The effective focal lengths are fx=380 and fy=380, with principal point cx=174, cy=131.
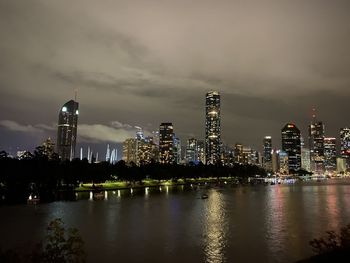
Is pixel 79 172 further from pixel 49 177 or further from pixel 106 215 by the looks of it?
pixel 106 215

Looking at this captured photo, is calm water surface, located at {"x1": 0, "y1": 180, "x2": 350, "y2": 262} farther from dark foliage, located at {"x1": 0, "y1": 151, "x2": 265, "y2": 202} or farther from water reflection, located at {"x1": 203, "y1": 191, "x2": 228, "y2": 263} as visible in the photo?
dark foliage, located at {"x1": 0, "y1": 151, "x2": 265, "y2": 202}

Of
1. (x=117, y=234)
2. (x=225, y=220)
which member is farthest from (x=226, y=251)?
(x=225, y=220)

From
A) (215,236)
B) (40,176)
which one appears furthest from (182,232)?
(40,176)

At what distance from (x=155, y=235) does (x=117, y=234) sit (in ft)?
15.9

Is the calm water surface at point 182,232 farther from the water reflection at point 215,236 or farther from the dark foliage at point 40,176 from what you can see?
the dark foliage at point 40,176

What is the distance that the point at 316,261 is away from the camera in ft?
67.2

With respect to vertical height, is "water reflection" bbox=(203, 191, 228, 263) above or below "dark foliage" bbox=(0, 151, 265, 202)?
below

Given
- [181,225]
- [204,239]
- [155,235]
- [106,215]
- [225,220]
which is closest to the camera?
[204,239]

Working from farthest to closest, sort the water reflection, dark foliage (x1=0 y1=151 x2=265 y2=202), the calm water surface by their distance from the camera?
1. dark foliage (x1=0 y1=151 x2=265 y2=202)
2. the calm water surface
3. the water reflection

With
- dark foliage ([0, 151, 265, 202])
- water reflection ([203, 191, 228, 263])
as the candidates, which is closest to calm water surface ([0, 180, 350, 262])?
water reflection ([203, 191, 228, 263])

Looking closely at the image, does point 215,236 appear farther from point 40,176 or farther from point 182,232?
point 40,176

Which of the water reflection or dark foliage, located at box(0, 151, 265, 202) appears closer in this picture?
the water reflection

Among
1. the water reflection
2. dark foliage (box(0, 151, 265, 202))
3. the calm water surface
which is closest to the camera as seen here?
the water reflection

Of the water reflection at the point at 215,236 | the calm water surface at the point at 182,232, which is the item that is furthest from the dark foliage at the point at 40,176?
the water reflection at the point at 215,236
